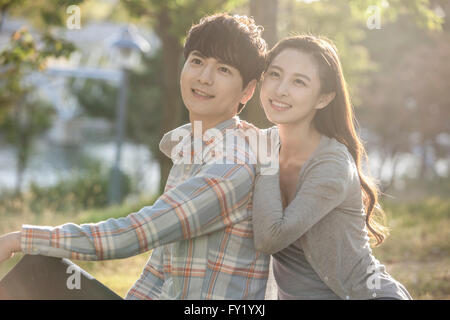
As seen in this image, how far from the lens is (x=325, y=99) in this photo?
8.74 feet

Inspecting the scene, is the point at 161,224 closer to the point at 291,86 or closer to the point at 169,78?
the point at 291,86

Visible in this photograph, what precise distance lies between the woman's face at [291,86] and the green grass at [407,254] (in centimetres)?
276

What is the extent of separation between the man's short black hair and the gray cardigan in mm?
468

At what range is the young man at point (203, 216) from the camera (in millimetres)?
2047

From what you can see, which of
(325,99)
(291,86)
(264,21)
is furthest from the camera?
(264,21)

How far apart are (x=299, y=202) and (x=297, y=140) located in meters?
0.42

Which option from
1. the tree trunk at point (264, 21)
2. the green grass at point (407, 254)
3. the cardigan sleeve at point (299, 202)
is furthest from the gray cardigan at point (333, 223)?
the tree trunk at point (264, 21)

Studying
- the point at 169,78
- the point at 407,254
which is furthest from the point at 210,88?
the point at 169,78

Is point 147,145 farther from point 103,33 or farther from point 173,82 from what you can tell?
point 103,33

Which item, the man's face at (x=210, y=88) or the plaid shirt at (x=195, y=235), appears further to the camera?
the man's face at (x=210, y=88)

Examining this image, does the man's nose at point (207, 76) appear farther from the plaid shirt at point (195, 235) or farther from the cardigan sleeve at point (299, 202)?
the cardigan sleeve at point (299, 202)

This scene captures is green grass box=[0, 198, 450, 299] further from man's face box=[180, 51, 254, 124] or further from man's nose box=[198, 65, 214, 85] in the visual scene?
man's nose box=[198, 65, 214, 85]

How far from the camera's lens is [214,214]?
2156 mm

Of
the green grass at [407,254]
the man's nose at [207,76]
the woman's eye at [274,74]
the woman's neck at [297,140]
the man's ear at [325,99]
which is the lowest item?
the green grass at [407,254]
